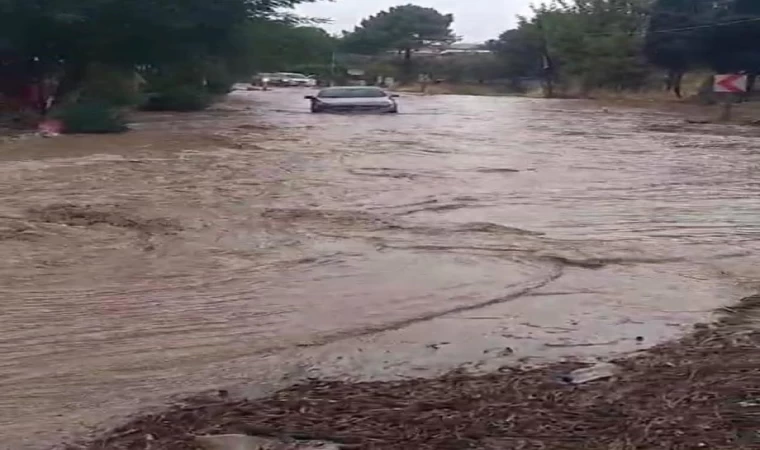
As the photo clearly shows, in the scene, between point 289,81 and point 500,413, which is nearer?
point 500,413

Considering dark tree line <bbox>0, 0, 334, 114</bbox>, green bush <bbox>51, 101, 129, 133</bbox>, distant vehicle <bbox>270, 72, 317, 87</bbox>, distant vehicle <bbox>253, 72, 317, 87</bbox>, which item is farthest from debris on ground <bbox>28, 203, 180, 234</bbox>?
distant vehicle <bbox>270, 72, 317, 87</bbox>

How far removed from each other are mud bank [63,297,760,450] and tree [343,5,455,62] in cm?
9506

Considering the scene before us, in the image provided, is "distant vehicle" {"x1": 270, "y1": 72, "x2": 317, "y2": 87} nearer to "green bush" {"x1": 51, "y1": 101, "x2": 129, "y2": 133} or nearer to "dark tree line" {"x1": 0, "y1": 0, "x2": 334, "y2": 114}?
"dark tree line" {"x1": 0, "y1": 0, "x2": 334, "y2": 114}

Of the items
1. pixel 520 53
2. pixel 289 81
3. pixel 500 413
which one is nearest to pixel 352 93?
pixel 500 413

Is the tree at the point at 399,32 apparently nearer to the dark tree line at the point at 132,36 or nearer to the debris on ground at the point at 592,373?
the dark tree line at the point at 132,36

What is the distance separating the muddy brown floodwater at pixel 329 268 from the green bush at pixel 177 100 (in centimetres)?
2250

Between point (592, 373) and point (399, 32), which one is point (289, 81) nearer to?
point (399, 32)

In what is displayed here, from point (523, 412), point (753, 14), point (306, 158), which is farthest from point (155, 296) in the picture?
point (753, 14)

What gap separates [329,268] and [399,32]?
312 ft

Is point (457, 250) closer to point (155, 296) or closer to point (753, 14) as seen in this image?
point (155, 296)

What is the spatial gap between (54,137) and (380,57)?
7942 centimetres

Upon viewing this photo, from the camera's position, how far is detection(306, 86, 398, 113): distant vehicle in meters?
39.6

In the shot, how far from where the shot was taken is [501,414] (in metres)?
5.31

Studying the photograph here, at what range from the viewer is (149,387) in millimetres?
6082
